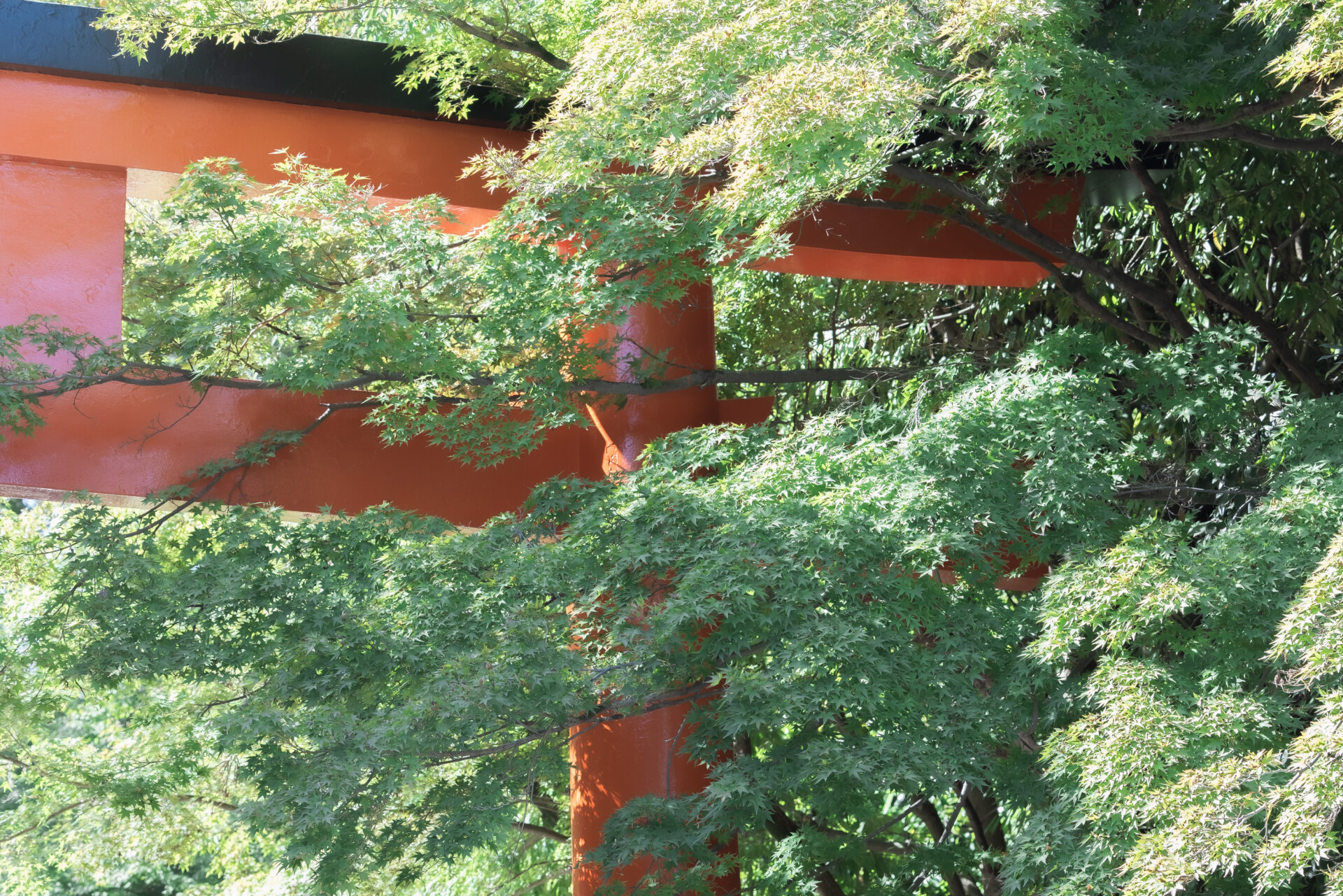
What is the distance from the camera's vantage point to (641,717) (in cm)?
584

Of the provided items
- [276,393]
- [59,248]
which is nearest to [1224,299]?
[276,393]

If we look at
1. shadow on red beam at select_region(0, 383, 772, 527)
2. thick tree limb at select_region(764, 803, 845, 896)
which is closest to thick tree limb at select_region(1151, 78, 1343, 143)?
shadow on red beam at select_region(0, 383, 772, 527)

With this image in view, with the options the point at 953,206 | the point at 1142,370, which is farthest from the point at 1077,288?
the point at 1142,370

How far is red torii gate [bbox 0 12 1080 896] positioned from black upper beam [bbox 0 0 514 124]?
5cm

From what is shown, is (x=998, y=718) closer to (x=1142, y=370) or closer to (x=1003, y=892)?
(x=1003, y=892)

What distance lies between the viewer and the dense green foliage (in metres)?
3.52

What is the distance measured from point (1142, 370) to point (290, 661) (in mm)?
3131

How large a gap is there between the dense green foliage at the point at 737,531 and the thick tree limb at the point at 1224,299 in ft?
0.11

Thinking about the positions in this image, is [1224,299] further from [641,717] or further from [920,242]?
[641,717]

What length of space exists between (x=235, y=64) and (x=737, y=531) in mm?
3325

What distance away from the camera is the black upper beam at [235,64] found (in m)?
5.39

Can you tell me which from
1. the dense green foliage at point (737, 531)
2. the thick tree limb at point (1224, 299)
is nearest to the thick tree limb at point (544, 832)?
the dense green foliage at point (737, 531)

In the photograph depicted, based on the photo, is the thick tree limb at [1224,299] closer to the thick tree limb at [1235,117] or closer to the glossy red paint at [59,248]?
the thick tree limb at [1235,117]

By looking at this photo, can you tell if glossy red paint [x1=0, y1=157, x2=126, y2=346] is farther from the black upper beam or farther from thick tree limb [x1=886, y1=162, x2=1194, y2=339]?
thick tree limb [x1=886, y1=162, x2=1194, y2=339]
